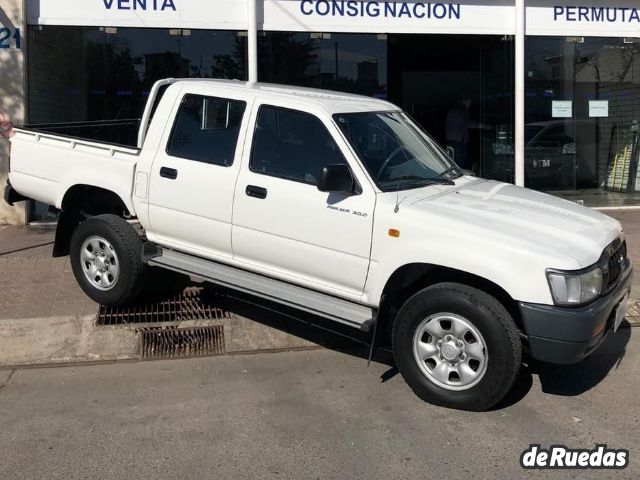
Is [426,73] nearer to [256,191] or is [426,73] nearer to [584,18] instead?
[584,18]

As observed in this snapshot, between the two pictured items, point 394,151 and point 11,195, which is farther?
point 11,195

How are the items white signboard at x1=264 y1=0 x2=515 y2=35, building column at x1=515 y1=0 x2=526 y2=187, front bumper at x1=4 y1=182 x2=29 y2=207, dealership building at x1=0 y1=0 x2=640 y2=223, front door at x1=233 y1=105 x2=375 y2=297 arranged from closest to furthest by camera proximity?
front door at x1=233 y1=105 x2=375 y2=297 → front bumper at x1=4 y1=182 x2=29 y2=207 → dealership building at x1=0 y1=0 x2=640 y2=223 → white signboard at x1=264 y1=0 x2=515 y2=35 → building column at x1=515 y1=0 x2=526 y2=187

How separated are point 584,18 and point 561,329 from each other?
8.88m

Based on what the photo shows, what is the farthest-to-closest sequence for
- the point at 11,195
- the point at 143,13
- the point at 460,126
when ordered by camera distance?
the point at 460,126
the point at 143,13
the point at 11,195

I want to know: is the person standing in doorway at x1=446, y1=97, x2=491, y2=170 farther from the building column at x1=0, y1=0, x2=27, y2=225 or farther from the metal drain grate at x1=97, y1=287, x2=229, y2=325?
the building column at x1=0, y1=0, x2=27, y2=225

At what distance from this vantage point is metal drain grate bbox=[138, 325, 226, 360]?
216 inches

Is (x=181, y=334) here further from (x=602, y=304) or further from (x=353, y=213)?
(x=602, y=304)

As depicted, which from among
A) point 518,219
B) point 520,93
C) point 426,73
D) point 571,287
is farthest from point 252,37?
point 571,287

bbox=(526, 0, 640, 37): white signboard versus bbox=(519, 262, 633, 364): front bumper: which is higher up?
bbox=(526, 0, 640, 37): white signboard

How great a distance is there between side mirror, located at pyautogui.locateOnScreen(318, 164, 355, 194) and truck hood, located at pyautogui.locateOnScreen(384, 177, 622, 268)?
0.29 metres

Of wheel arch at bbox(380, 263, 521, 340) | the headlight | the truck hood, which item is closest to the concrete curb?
wheel arch at bbox(380, 263, 521, 340)

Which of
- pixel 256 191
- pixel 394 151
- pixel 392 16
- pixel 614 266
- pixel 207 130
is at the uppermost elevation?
pixel 392 16

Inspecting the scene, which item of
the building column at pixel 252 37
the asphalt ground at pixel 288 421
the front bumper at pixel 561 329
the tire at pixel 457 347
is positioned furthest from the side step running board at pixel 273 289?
the building column at pixel 252 37

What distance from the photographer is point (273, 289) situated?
195 inches
